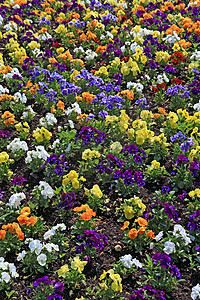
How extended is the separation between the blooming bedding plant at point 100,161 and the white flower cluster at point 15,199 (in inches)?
0.5

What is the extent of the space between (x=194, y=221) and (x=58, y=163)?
1.87 meters

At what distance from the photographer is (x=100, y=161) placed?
537 centimetres

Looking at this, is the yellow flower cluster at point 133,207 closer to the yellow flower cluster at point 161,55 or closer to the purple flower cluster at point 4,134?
the purple flower cluster at point 4,134

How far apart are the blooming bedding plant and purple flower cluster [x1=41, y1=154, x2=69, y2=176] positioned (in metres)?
0.02

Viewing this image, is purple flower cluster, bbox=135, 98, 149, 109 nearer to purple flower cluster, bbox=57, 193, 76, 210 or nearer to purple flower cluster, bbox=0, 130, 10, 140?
purple flower cluster, bbox=0, 130, 10, 140

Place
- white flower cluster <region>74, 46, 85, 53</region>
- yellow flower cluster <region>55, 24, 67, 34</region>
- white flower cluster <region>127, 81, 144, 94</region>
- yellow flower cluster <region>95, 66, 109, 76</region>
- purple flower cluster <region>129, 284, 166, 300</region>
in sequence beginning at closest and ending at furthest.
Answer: purple flower cluster <region>129, 284, 166, 300</region> → white flower cluster <region>127, 81, 144, 94</region> → yellow flower cluster <region>95, 66, 109, 76</region> → white flower cluster <region>74, 46, 85, 53</region> → yellow flower cluster <region>55, 24, 67, 34</region>

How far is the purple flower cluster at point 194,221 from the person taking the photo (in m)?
4.28

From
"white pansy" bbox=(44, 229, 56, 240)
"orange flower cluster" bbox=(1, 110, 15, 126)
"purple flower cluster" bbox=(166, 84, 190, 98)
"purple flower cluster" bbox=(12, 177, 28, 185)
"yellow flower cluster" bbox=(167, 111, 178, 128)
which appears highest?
"orange flower cluster" bbox=(1, 110, 15, 126)

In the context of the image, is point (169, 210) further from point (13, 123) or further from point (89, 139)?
point (13, 123)

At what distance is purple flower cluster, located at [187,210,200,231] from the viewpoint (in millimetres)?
4277

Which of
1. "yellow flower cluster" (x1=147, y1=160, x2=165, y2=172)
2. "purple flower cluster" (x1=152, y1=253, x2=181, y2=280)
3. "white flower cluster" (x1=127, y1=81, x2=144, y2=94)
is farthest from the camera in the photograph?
"white flower cluster" (x1=127, y1=81, x2=144, y2=94)

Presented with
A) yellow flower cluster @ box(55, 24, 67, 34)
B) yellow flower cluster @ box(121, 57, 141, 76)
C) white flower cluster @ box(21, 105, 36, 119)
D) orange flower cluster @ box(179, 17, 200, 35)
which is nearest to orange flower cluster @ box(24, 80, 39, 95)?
white flower cluster @ box(21, 105, 36, 119)

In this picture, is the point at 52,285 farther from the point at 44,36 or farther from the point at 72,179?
the point at 44,36

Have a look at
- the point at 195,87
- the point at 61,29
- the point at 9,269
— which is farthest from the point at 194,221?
the point at 61,29
